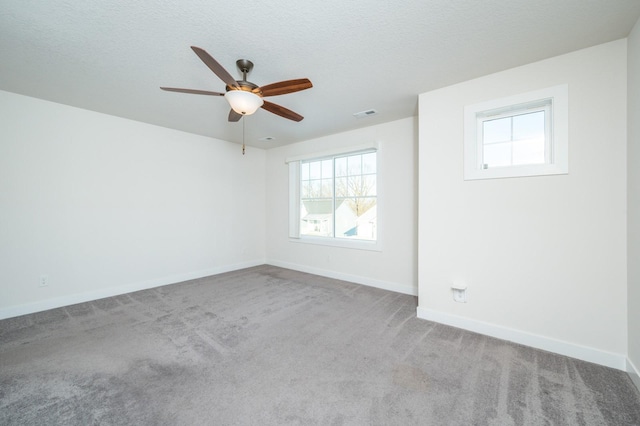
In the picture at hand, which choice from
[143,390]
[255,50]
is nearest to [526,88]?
[255,50]

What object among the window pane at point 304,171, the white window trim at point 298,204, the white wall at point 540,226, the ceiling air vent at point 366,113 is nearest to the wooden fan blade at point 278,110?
the ceiling air vent at point 366,113

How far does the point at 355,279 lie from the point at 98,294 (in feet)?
12.4

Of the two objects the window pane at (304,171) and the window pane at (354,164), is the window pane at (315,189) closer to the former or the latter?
the window pane at (304,171)

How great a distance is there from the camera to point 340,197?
183 inches

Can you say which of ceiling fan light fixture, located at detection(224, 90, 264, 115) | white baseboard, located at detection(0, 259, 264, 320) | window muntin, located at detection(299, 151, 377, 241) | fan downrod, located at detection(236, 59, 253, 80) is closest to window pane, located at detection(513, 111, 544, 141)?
window muntin, located at detection(299, 151, 377, 241)

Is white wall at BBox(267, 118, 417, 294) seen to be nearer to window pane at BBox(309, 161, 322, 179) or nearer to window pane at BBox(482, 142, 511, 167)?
window pane at BBox(309, 161, 322, 179)

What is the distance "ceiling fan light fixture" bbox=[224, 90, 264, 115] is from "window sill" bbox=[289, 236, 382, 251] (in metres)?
2.77

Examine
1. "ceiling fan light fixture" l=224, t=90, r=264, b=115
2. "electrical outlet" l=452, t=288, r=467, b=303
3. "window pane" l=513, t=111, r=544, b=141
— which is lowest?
"electrical outlet" l=452, t=288, r=467, b=303

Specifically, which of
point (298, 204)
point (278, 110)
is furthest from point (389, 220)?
point (278, 110)

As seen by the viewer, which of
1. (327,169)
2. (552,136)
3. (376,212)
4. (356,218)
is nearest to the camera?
(552,136)

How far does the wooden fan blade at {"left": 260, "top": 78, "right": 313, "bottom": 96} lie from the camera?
2043 millimetres

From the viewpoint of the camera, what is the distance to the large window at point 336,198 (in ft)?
14.0

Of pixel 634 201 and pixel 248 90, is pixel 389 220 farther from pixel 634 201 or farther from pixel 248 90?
pixel 248 90

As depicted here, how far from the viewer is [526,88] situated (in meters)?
2.36
